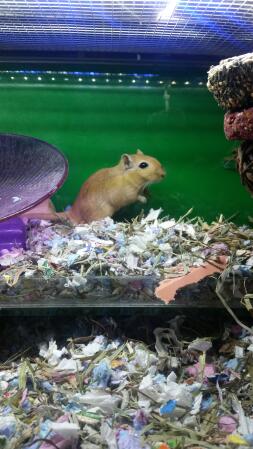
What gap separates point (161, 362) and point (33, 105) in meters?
0.91

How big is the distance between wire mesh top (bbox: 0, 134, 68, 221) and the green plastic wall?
0.66 ft

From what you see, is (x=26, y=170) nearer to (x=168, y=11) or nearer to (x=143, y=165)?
(x=143, y=165)

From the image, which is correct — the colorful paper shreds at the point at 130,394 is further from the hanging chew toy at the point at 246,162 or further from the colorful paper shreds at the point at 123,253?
the hanging chew toy at the point at 246,162

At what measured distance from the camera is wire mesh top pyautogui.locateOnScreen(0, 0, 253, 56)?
968mm

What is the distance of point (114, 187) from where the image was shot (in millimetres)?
1426

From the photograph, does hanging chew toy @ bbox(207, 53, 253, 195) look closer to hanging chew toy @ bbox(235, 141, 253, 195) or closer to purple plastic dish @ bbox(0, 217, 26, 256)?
hanging chew toy @ bbox(235, 141, 253, 195)

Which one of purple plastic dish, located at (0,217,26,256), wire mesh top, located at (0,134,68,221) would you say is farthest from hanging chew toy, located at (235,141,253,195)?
purple plastic dish, located at (0,217,26,256)

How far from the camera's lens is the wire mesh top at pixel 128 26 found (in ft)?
3.18

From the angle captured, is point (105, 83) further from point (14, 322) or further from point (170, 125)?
point (14, 322)

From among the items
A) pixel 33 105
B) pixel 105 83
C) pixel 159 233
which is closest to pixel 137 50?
pixel 105 83

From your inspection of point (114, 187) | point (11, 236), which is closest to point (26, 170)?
point (11, 236)

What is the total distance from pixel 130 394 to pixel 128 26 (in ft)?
2.92

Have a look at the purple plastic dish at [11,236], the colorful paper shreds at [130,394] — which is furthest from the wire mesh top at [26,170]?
the colorful paper shreds at [130,394]

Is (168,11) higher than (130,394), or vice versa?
(168,11)
